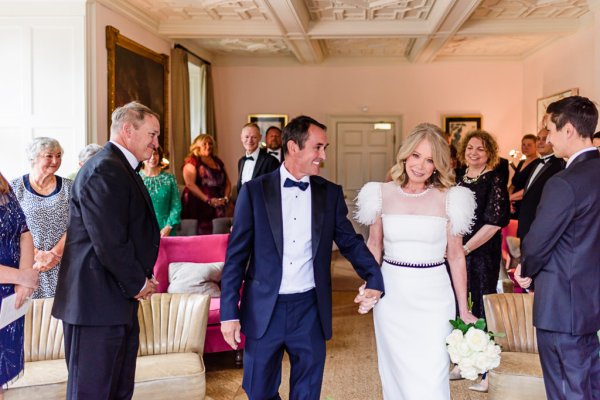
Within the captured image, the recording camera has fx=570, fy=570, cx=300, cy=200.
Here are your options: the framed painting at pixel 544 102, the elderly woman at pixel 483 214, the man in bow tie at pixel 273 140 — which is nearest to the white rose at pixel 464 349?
the elderly woman at pixel 483 214

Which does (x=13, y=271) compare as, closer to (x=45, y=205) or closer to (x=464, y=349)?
(x=45, y=205)

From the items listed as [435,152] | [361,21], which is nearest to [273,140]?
[361,21]

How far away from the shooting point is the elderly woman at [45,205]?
162 inches

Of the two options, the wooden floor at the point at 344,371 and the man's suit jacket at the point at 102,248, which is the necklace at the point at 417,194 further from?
the wooden floor at the point at 344,371

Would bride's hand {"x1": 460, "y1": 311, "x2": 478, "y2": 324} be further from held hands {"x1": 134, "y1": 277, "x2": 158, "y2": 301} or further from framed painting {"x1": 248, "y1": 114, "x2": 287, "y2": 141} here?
framed painting {"x1": 248, "y1": 114, "x2": 287, "y2": 141}

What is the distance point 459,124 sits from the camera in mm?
11281

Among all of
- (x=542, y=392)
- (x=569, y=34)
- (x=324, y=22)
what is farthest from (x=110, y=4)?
(x=569, y=34)

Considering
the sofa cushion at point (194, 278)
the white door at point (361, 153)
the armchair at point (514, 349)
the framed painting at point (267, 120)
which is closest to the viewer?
the armchair at point (514, 349)

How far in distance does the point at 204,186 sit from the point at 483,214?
3.75 meters

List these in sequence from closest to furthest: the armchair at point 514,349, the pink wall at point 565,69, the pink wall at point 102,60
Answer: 1. the armchair at point 514,349
2. the pink wall at point 102,60
3. the pink wall at point 565,69

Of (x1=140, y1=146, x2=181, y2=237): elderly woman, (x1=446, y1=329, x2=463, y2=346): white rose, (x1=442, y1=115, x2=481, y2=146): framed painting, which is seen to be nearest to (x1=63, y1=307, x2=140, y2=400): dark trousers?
(x1=446, y1=329, x2=463, y2=346): white rose

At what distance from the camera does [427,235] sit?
295 centimetres

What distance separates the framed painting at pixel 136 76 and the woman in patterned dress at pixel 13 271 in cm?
442

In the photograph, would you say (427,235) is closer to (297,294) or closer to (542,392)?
(297,294)
